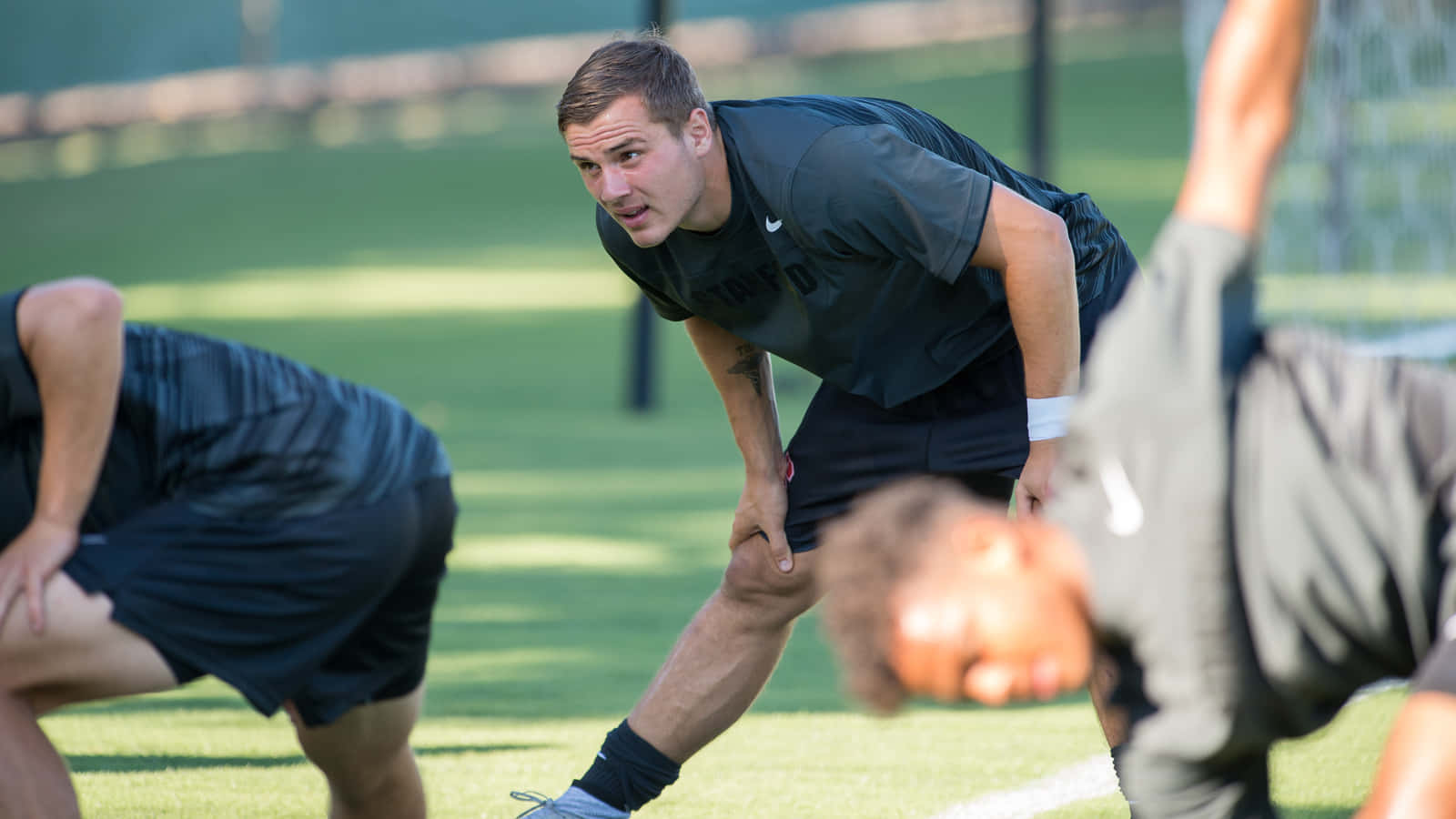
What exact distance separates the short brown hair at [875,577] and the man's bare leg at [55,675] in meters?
1.35

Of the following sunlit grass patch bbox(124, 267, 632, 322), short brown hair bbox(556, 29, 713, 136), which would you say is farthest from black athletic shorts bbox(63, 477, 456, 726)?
sunlit grass patch bbox(124, 267, 632, 322)

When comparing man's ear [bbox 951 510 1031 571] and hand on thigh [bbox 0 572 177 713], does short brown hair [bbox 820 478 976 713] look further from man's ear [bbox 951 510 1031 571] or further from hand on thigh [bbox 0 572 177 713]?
hand on thigh [bbox 0 572 177 713]

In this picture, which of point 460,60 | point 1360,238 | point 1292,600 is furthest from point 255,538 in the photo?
point 460,60

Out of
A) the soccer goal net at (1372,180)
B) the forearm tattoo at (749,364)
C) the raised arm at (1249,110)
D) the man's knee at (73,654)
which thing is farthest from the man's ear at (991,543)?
the soccer goal net at (1372,180)

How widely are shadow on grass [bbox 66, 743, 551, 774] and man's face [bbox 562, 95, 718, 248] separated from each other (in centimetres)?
171

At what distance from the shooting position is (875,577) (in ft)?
7.79

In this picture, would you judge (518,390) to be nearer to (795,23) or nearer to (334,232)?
(334,232)

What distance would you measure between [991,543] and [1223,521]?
0.28 metres

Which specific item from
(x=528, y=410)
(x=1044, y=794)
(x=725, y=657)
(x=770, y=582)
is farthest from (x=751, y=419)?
(x=528, y=410)

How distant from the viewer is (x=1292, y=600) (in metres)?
2.21

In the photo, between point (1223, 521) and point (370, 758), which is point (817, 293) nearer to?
point (370, 758)

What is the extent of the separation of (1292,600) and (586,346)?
11.5 meters

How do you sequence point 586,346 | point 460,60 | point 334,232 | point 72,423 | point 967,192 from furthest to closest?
point 460,60, point 334,232, point 586,346, point 967,192, point 72,423

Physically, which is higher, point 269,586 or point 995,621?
point 995,621
